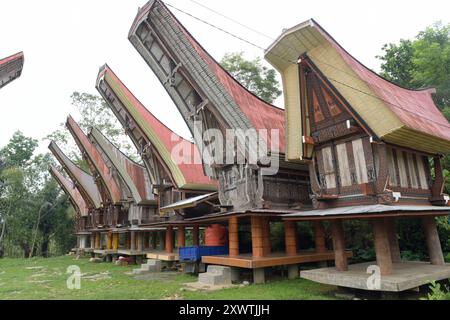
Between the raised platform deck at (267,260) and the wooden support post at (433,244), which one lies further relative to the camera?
the raised platform deck at (267,260)

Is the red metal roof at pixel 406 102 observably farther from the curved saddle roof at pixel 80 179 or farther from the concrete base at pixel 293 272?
the curved saddle roof at pixel 80 179

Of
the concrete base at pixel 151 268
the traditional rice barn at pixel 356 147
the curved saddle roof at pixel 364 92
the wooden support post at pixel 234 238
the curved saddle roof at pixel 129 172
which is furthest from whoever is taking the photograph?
the curved saddle roof at pixel 129 172

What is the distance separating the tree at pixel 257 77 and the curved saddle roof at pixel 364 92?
16419 millimetres

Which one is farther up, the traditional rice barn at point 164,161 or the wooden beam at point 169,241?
the traditional rice barn at point 164,161

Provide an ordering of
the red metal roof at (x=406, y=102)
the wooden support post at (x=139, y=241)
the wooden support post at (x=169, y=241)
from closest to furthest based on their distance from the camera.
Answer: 1. the red metal roof at (x=406, y=102)
2. the wooden support post at (x=169, y=241)
3. the wooden support post at (x=139, y=241)

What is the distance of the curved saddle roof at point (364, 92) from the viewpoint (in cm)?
859

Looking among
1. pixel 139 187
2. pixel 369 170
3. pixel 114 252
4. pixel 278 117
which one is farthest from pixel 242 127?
pixel 114 252

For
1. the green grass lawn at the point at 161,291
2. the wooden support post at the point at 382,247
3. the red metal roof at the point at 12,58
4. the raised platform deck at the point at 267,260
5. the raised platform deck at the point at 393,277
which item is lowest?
the green grass lawn at the point at 161,291

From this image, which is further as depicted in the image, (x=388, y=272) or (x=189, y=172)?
(x=189, y=172)

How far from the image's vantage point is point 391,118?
8383mm

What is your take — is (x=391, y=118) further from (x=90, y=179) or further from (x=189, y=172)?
(x=90, y=179)

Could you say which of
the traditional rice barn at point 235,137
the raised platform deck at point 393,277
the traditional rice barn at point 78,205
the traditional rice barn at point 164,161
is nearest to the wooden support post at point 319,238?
the traditional rice barn at point 235,137

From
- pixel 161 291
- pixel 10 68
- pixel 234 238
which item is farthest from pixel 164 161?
pixel 161 291

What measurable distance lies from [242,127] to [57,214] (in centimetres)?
3543
